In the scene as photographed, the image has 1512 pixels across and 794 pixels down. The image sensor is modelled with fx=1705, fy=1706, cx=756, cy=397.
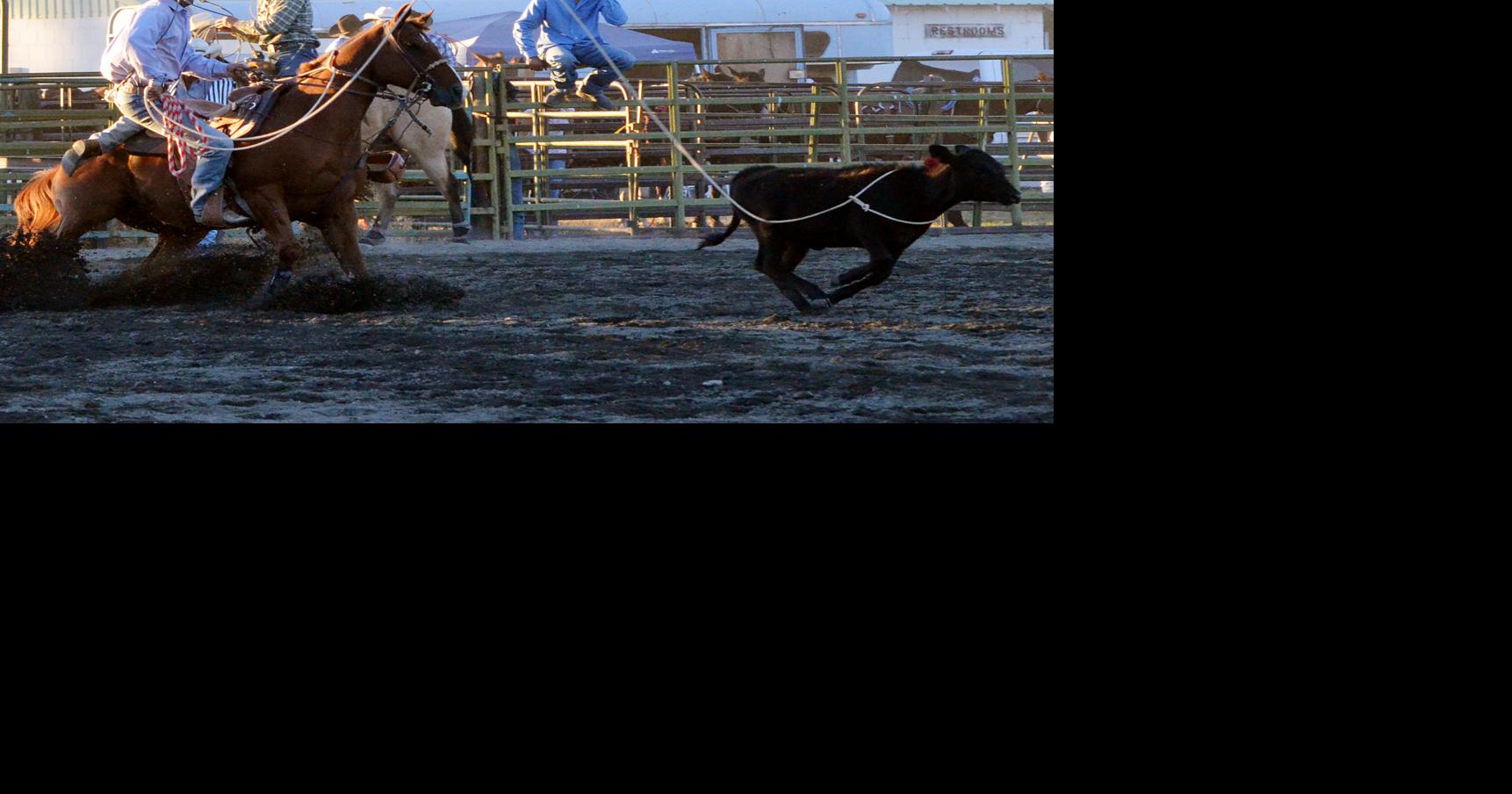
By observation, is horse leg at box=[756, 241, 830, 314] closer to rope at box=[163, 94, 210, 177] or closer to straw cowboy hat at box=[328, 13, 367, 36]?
rope at box=[163, 94, 210, 177]

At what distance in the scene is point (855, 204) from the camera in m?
7.64

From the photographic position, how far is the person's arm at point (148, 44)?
8070 mm

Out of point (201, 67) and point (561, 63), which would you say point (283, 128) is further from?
point (561, 63)

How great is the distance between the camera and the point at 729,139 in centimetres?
1505

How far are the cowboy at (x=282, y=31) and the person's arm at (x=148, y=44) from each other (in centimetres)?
128

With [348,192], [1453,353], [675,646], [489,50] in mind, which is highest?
[489,50]

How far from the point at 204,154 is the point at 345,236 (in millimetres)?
789

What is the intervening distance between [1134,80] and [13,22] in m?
15.1

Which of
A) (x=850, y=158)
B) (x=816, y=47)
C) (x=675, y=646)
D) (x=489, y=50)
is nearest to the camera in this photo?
(x=675, y=646)

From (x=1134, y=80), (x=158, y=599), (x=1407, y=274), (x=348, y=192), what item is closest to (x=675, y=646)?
(x=158, y=599)


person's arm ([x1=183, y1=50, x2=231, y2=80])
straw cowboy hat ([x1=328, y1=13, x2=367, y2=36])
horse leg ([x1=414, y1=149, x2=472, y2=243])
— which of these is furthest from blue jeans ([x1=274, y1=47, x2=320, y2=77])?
horse leg ([x1=414, y1=149, x2=472, y2=243])

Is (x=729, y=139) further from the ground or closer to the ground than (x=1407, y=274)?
further from the ground

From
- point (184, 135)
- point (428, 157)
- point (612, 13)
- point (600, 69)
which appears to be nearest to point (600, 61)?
point (600, 69)

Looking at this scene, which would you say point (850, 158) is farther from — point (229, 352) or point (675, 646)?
point (675, 646)
